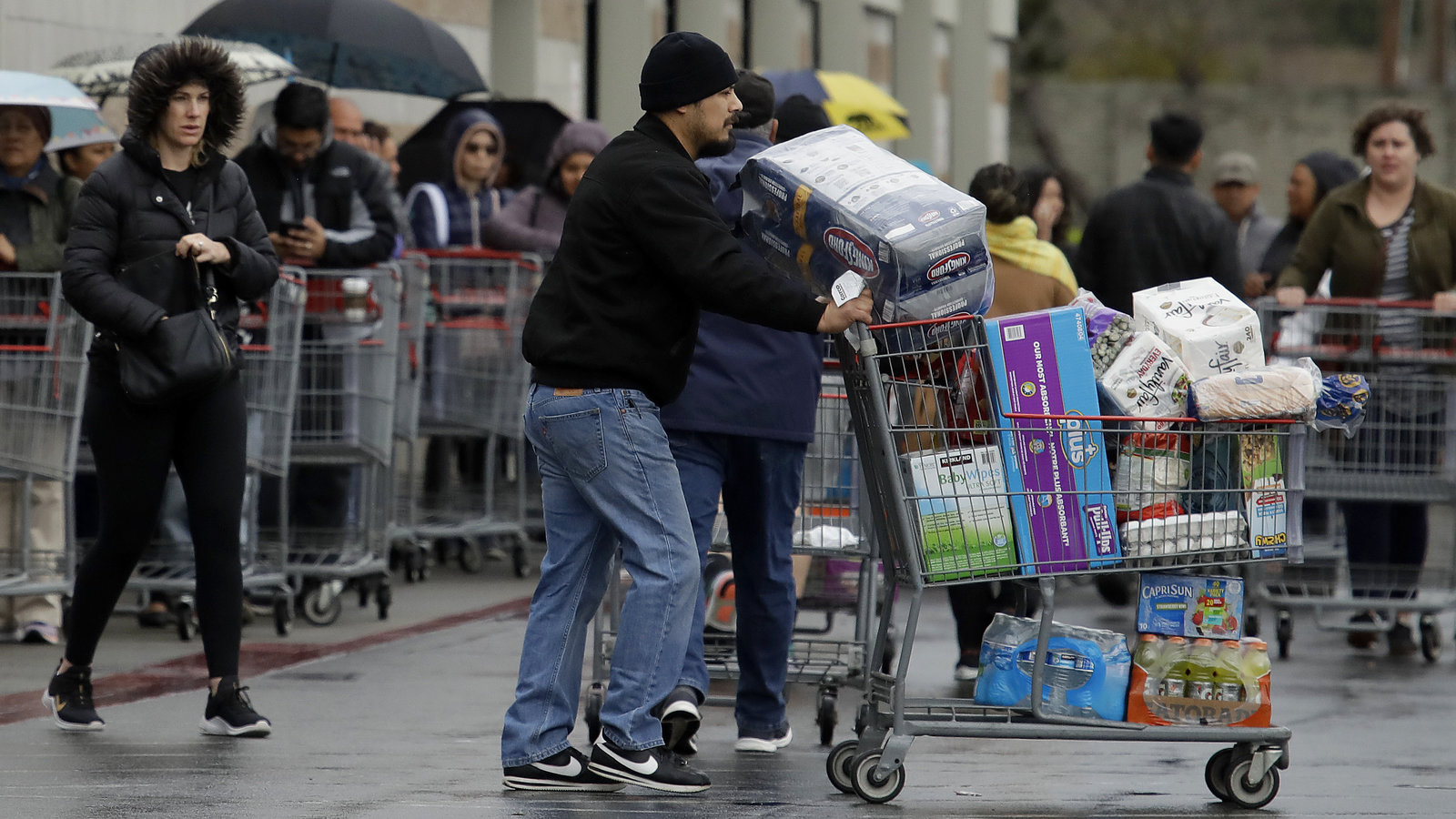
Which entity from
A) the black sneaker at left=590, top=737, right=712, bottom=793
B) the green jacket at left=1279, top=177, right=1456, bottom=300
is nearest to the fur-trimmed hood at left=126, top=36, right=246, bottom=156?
the black sneaker at left=590, top=737, right=712, bottom=793

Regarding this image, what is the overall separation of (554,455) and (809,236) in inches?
35.0

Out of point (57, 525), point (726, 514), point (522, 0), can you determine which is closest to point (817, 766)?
point (726, 514)

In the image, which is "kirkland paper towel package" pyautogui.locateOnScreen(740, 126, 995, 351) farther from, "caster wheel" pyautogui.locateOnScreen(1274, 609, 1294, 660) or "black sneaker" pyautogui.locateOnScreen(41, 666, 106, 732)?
"caster wheel" pyautogui.locateOnScreen(1274, 609, 1294, 660)

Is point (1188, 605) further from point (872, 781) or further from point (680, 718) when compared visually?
point (680, 718)

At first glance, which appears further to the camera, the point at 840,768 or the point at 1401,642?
the point at 1401,642

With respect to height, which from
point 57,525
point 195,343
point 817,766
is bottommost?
point 817,766

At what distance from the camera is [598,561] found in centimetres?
557

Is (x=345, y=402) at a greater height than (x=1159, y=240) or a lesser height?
lesser

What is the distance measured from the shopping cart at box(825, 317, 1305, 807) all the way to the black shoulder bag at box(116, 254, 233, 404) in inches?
78.0

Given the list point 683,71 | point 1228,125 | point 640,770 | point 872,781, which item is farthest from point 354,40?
point 1228,125

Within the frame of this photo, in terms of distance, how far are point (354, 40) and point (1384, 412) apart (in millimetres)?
5157

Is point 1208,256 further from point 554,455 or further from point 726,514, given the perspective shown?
point 554,455

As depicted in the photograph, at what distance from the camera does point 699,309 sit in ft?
18.4

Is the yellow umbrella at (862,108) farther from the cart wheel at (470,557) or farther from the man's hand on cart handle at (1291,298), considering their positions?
the man's hand on cart handle at (1291,298)
